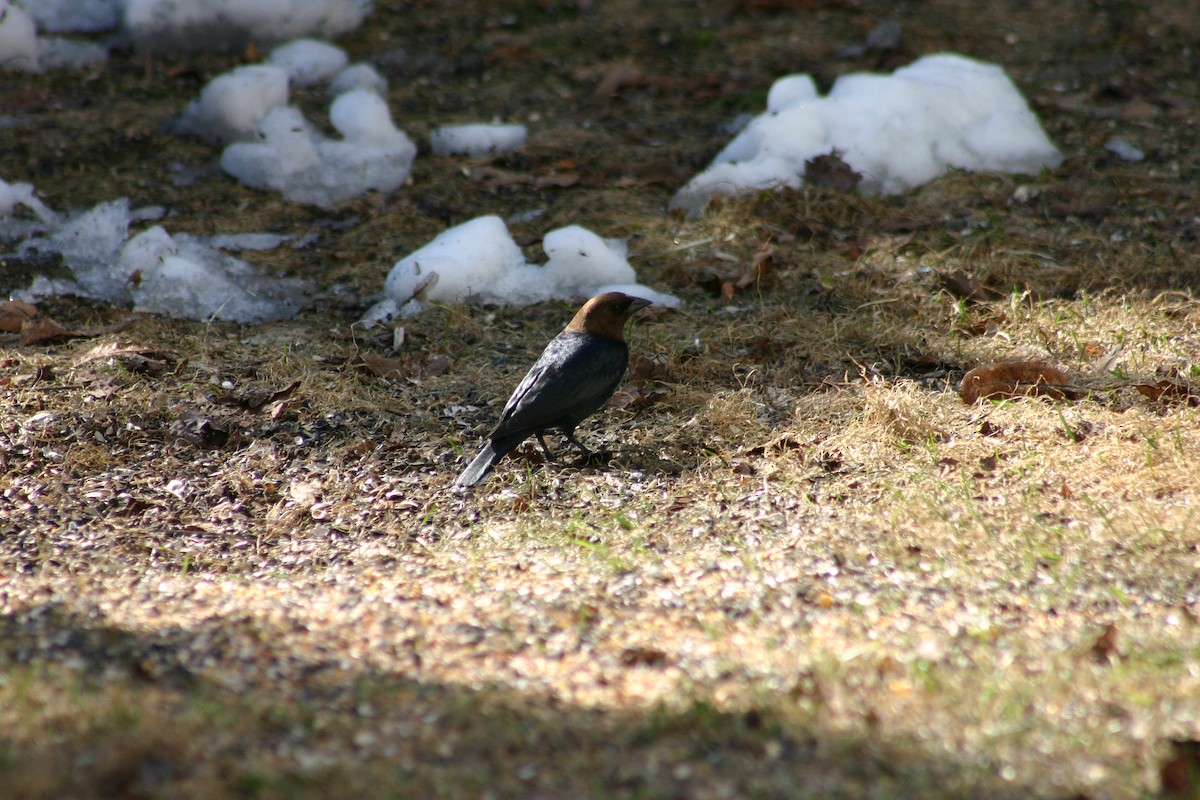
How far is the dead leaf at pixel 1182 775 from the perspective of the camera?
215 centimetres

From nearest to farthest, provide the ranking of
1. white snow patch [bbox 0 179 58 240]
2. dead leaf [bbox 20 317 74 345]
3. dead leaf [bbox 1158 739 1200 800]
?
1. dead leaf [bbox 1158 739 1200 800]
2. dead leaf [bbox 20 317 74 345]
3. white snow patch [bbox 0 179 58 240]

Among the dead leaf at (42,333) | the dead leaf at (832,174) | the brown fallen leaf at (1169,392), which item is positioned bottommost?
the dead leaf at (42,333)

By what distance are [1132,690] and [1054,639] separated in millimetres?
282

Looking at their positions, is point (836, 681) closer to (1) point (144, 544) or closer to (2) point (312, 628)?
(2) point (312, 628)

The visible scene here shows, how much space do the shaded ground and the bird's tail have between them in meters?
0.09

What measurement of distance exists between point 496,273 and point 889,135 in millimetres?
2467

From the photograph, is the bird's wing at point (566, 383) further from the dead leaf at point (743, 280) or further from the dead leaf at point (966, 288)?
the dead leaf at point (966, 288)

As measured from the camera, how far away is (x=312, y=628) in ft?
9.71

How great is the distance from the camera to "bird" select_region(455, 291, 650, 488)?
4.06m

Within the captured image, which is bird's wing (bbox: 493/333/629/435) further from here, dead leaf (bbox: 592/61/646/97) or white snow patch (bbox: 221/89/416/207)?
dead leaf (bbox: 592/61/646/97)

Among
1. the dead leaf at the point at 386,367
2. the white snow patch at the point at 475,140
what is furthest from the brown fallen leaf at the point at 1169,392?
the white snow patch at the point at 475,140

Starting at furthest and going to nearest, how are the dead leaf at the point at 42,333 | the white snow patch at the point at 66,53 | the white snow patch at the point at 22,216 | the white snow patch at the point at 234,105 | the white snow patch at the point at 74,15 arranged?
the white snow patch at the point at 74,15
the white snow patch at the point at 66,53
the white snow patch at the point at 234,105
the white snow patch at the point at 22,216
the dead leaf at the point at 42,333

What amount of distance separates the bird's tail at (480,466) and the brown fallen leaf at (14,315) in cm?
240

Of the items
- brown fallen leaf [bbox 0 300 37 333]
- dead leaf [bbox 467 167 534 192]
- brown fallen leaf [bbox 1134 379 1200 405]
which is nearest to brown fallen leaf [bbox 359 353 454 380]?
brown fallen leaf [bbox 0 300 37 333]
